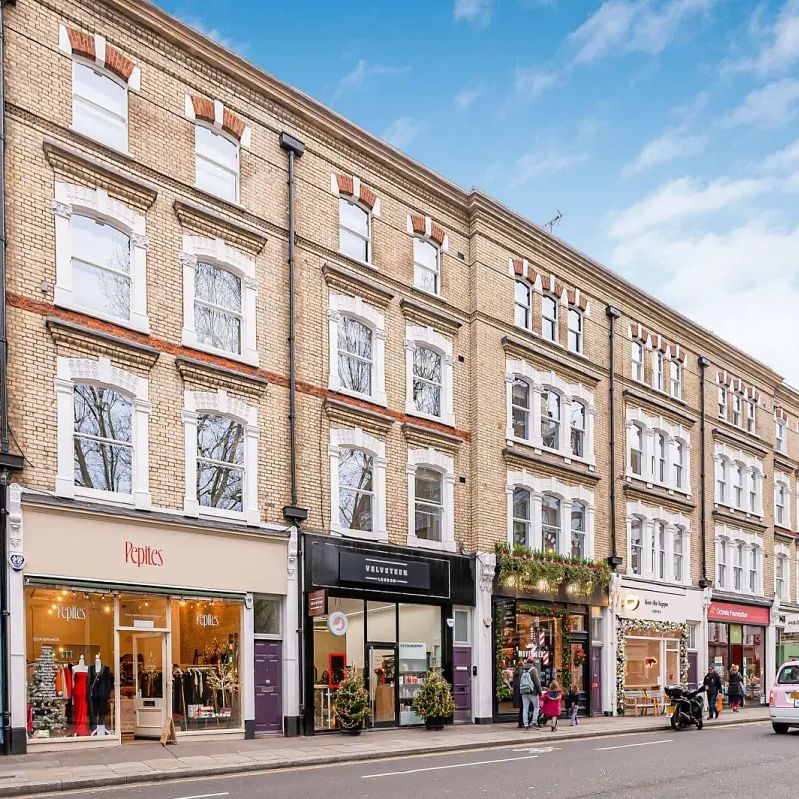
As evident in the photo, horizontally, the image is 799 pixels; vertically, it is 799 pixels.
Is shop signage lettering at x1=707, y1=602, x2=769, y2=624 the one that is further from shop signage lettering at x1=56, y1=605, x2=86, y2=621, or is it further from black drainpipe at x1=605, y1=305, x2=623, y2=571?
shop signage lettering at x1=56, y1=605, x2=86, y2=621

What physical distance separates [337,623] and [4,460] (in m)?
8.53

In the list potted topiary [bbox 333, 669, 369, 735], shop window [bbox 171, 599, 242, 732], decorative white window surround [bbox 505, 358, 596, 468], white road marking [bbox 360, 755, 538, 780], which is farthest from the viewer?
decorative white window surround [bbox 505, 358, 596, 468]

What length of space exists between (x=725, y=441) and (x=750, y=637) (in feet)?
25.5

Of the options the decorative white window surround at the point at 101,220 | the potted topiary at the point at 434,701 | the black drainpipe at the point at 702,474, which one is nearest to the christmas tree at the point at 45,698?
the decorative white window surround at the point at 101,220

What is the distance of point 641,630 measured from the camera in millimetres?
33531

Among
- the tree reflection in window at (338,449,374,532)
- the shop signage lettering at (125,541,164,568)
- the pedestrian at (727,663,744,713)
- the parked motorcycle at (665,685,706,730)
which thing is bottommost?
the pedestrian at (727,663,744,713)

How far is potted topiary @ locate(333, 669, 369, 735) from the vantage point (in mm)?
21828

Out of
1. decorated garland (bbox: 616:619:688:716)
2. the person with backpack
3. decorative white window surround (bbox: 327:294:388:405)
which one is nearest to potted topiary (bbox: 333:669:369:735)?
the person with backpack

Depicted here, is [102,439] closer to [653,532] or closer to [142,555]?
[142,555]

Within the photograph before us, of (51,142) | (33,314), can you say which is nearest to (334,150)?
(51,142)

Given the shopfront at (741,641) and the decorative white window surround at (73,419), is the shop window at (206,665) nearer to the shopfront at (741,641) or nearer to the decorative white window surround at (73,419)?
the decorative white window surround at (73,419)

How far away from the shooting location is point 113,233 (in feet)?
65.9

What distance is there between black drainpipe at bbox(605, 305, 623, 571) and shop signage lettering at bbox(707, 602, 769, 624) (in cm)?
736

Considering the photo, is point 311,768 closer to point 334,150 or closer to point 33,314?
point 33,314
